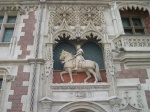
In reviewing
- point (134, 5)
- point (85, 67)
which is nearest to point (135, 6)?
point (134, 5)

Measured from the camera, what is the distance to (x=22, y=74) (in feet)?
33.0

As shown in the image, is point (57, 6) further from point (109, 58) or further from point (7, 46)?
point (109, 58)

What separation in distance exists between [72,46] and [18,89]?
3.62m

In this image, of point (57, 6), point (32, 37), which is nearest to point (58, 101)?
point (32, 37)

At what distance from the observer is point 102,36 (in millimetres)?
11500

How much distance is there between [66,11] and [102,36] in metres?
2.58

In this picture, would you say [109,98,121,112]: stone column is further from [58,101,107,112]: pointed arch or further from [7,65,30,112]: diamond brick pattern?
[7,65,30,112]: diamond brick pattern

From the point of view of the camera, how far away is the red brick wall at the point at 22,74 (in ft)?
30.2

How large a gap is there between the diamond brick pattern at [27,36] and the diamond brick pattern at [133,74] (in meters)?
4.37

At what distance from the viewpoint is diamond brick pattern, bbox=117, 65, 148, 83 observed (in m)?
10.2

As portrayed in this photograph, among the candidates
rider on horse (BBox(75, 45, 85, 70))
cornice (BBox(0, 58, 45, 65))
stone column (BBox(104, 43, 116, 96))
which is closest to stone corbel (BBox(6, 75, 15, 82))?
cornice (BBox(0, 58, 45, 65))

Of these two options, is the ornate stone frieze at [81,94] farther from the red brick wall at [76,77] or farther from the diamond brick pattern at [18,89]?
the diamond brick pattern at [18,89]

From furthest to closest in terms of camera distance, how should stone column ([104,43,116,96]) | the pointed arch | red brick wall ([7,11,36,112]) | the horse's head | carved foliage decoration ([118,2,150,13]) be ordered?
1. carved foliage decoration ([118,2,150,13])
2. the horse's head
3. stone column ([104,43,116,96])
4. red brick wall ([7,11,36,112])
5. the pointed arch

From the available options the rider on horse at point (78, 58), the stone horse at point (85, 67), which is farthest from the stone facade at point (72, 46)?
the rider on horse at point (78, 58)
